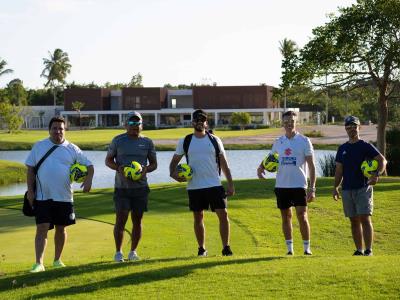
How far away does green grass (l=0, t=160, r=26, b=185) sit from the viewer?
36919mm

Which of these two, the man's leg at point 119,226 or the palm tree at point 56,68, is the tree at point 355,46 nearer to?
the man's leg at point 119,226

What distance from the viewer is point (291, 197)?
9.81 meters

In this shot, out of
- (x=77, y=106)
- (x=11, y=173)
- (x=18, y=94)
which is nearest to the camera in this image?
(x=11, y=173)

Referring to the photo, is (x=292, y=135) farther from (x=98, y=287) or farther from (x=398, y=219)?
(x=398, y=219)

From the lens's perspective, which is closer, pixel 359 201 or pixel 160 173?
pixel 359 201

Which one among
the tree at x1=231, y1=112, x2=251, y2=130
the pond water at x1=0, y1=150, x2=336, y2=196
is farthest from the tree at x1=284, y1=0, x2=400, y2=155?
the tree at x1=231, y1=112, x2=251, y2=130

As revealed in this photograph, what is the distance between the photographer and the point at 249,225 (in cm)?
1545

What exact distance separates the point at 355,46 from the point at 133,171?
18.0 m

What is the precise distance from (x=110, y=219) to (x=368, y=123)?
287 ft

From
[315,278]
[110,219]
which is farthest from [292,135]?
[110,219]

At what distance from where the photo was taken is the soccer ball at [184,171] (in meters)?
Result: 9.52

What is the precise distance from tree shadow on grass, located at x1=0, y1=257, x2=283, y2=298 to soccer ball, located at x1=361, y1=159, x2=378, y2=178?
1.74m

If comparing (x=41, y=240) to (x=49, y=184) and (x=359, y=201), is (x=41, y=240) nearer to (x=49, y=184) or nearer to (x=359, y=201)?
(x=49, y=184)

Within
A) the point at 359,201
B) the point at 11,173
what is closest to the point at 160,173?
the point at 11,173
